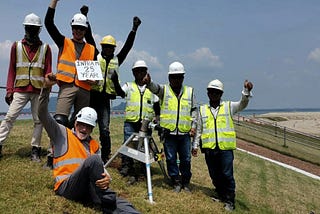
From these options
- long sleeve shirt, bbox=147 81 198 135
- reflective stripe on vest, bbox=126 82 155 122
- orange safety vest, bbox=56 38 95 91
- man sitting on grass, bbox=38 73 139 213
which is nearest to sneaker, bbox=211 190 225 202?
long sleeve shirt, bbox=147 81 198 135

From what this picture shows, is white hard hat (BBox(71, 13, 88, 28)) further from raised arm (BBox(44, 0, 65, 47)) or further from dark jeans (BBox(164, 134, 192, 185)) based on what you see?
dark jeans (BBox(164, 134, 192, 185))

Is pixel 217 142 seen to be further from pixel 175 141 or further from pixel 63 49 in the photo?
pixel 63 49

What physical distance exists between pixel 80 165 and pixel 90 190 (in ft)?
1.45

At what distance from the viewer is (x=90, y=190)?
14.6 feet

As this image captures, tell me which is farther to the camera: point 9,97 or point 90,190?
point 9,97

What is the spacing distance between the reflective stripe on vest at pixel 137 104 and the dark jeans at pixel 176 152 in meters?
0.62

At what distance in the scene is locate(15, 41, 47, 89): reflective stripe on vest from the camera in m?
5.88

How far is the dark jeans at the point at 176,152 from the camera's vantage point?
6336mm

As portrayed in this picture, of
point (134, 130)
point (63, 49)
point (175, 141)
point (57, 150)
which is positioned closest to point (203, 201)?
point (175, 141)

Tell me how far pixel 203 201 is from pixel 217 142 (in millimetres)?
1110

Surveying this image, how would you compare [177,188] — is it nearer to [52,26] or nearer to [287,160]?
[52,26]

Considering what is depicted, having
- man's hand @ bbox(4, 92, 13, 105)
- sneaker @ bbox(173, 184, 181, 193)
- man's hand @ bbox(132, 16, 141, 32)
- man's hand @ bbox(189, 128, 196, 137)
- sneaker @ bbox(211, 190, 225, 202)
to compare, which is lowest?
sneaker @ bbox(211, 190, 225, 202)

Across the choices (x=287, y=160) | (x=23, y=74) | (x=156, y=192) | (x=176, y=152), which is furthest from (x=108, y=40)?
(x=287, y=160)

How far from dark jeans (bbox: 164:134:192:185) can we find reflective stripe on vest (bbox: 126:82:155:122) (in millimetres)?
616
